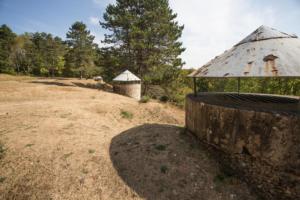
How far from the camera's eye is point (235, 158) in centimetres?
407

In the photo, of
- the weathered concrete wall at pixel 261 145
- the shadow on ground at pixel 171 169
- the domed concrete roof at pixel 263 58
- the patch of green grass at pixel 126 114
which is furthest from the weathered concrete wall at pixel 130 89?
the weathered concrete wall at pixel 261 145

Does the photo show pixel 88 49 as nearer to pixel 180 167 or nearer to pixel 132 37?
pixel 132 37

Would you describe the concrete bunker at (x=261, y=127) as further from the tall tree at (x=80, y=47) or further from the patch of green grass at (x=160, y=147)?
the tall tree at (x=80, y=47)

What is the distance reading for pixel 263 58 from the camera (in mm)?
3852

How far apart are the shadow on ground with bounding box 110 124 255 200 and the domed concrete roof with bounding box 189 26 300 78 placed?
2.28 metres

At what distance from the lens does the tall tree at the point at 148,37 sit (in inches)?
684

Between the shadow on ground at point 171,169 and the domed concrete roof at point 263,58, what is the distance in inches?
89.8

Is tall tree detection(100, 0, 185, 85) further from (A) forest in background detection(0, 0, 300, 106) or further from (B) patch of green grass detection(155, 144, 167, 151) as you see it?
(B) patch of green grass detection(155, 144, 167, 151)

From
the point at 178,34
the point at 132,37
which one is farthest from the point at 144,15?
the point at 178,34

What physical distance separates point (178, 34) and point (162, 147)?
1603cm

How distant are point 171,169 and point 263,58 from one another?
3451 millimetres

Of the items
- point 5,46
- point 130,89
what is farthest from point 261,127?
point 5,46

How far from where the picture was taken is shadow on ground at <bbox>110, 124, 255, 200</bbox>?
3.81 m

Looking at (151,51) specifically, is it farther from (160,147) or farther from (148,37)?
(160,147)
